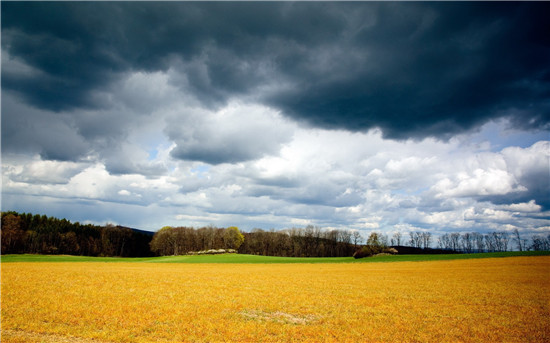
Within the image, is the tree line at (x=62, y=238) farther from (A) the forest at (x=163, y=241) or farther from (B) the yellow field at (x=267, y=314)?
(B) the yellow field at (x=267, y=314)

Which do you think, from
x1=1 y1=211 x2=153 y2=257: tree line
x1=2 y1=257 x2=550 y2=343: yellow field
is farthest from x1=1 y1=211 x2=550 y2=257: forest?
x1=2 y1=257 x2=550 y2=343: yellow field

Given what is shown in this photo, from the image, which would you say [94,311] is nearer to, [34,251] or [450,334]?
[450,334]

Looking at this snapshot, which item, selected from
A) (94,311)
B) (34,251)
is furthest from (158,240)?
(94,311)

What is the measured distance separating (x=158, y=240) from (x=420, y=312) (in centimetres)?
13863

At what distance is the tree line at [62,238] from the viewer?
102438 mm

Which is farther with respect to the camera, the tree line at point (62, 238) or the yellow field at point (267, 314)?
the tree line at point (62, 238)

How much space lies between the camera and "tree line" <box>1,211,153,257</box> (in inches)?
4033

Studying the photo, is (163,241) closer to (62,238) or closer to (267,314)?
(62,238)

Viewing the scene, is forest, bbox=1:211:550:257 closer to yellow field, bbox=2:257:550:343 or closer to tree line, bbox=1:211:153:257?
tree line, bbox=1:211:153:257

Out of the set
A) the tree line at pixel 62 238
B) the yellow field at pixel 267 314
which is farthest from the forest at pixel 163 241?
the yellow field at pixel 267 314

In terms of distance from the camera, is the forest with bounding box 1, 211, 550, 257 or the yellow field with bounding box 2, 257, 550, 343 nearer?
the yellow field with bounding box 2, 257, 550, 343

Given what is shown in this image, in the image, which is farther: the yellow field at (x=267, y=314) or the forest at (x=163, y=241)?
the forest at (x=163, y=241)

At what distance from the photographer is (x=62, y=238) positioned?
118 m

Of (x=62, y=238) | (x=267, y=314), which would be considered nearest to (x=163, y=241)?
(x=62, y=238)
